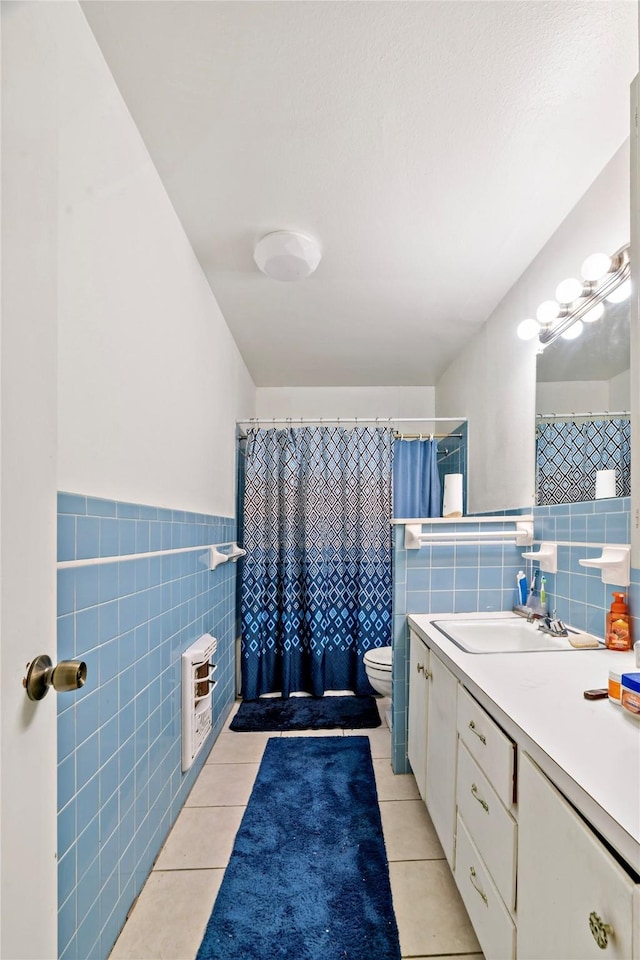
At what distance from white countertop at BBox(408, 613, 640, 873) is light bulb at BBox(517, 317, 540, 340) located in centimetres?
132

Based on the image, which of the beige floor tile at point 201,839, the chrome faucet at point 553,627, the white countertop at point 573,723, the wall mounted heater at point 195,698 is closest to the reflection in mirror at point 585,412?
the chrome faucet at point 553,627

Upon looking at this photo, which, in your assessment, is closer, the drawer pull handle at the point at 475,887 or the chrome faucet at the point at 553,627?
the drawer pull handle at the point at 475,887

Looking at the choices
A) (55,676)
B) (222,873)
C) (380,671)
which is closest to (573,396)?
(380,671)

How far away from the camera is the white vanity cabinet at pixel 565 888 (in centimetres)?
62

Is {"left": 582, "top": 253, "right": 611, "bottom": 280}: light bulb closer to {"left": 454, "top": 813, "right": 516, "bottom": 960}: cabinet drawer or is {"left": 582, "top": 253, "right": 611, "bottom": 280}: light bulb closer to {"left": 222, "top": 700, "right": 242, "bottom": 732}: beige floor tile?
{"left": 454, "top": 813, "right": 516, "bottom": 960}: cabinet drawer

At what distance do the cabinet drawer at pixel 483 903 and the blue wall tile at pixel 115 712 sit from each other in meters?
0.94

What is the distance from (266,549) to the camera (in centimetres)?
315

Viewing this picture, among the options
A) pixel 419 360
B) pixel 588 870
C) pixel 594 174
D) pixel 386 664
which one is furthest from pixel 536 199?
pixel 386 664

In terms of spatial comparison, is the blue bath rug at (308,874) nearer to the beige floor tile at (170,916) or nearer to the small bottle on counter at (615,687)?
the beige floor tile at (170,916)

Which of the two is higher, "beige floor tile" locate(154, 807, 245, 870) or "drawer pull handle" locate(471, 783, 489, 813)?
"drawer pull handle" locate(471, 783, 489, 813)

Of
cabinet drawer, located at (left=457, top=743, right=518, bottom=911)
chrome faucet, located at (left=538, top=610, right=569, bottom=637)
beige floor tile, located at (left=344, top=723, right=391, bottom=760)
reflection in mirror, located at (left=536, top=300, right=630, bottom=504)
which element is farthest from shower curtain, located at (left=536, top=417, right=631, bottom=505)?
beige floor tile, located at (left=344, top=723, right=391, bottom=760)

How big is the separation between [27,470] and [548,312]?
1.93 m

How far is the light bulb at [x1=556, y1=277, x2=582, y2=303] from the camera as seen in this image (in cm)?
170

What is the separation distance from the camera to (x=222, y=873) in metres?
1.54
